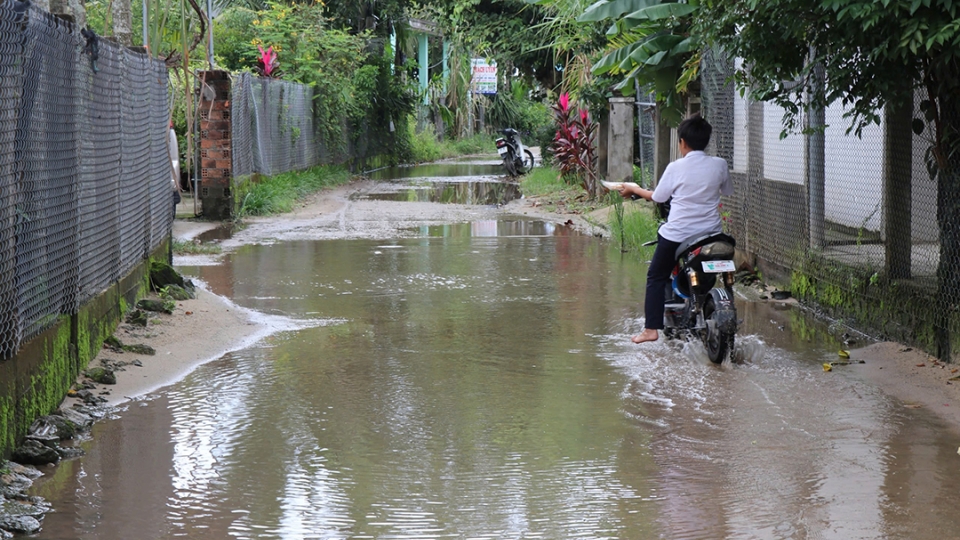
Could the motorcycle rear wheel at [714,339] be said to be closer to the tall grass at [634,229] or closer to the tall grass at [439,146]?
the tall grass at [634,229]

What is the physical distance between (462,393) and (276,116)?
54.2 feet

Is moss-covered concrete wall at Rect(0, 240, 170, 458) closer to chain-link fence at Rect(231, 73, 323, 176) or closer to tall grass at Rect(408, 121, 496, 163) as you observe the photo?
chain-link fence at Rect(231, 73, 323, 176)

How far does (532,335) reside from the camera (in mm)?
8773

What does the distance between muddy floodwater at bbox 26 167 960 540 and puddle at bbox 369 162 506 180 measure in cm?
2203

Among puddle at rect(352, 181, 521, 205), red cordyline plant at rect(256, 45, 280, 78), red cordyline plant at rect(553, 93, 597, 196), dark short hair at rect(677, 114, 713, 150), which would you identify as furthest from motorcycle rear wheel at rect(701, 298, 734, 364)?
red cordyline plant at rect(256, 45, 280, 78)

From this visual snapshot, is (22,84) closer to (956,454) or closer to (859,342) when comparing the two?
(956,454)

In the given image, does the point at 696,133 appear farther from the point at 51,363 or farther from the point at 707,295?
the point at 51,363

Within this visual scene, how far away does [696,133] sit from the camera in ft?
26.3

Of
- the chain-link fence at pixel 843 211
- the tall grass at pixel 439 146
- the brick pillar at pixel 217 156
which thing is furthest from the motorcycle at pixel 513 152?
the chain-link fence at pixel 843 211

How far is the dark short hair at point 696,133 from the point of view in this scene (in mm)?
8031

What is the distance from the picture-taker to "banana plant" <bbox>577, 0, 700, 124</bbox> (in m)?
11.0

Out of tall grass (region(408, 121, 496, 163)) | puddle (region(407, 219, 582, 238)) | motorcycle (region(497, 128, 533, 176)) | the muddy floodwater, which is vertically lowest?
the muddy floodwater

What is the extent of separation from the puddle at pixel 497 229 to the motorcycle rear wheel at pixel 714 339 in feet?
26.1

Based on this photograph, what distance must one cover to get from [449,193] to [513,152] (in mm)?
6229
